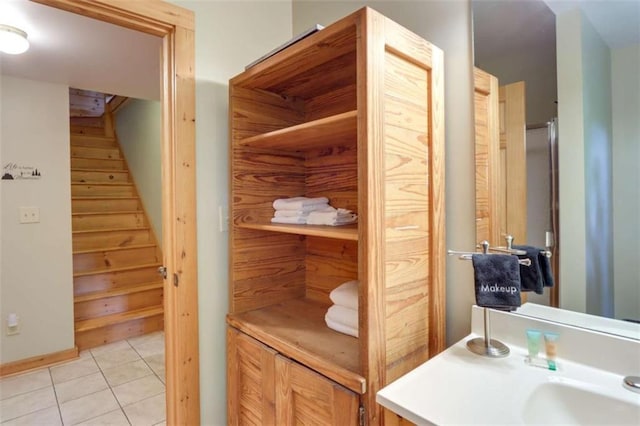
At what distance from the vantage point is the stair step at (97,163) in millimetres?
4531

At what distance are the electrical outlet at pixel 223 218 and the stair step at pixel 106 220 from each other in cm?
310

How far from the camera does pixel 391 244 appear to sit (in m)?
1.00

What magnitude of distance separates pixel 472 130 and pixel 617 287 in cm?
60

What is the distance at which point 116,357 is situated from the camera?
2902 mm

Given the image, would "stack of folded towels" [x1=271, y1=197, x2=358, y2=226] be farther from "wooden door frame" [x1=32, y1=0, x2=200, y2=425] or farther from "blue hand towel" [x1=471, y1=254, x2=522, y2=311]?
"blue hand towel" [x1=471, y1=254, x2=522, y2=311]

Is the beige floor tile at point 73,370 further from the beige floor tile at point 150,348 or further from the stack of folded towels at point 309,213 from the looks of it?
the stack of folded towels at point 309,213

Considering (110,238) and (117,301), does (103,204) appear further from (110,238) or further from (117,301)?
(117,301)

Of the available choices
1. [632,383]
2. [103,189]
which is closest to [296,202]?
[632,383]

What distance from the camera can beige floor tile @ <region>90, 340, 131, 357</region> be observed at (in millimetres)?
3005

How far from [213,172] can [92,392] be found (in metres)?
1.95

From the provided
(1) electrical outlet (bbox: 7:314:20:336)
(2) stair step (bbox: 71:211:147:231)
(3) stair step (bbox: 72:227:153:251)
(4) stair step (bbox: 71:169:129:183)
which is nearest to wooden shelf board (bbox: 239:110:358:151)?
(1) electrical outlet (bbox: 7:314:20:336)

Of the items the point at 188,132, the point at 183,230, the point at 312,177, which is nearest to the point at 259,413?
the point at 183,230

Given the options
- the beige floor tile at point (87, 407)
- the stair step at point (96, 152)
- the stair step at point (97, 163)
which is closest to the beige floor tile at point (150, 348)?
the beige floor tile at point (87, 407)

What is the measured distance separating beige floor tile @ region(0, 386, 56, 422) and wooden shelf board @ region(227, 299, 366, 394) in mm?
1757
